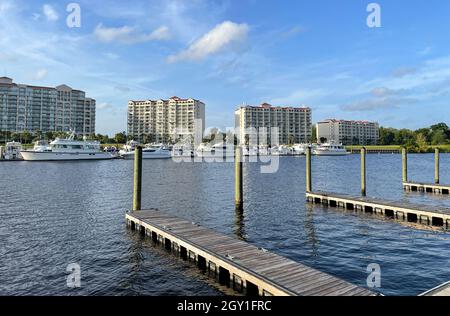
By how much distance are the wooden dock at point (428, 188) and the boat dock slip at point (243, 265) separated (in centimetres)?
3382

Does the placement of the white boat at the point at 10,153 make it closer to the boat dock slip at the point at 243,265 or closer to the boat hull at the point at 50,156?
the boat hull at the point at 50,156

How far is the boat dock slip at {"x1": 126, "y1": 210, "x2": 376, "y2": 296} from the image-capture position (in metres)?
11.2

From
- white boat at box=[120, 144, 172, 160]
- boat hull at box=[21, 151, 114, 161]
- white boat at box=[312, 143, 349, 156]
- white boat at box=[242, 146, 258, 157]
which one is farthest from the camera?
white boat at box=[312, 143, 349, 156]

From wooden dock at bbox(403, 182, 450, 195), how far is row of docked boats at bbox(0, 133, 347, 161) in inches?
2836

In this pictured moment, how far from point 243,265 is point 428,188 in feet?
123

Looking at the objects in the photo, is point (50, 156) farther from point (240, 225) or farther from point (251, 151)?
point (240, 225)

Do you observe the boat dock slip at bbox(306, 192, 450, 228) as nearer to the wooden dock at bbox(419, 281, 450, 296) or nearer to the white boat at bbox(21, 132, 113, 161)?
the wooden dock at bbox(419, 281, 450, 296)

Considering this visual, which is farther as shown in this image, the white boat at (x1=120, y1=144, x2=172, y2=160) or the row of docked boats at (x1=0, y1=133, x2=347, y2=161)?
the white boat at (x1=120, y1=144, x2=172, y2=160)

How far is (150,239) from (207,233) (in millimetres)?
4098

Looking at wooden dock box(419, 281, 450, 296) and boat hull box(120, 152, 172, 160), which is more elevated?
boat hull box(120, 152, 172, 160)

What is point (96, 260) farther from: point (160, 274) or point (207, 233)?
point (207, 233)

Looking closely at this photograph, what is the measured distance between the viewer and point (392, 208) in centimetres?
2738

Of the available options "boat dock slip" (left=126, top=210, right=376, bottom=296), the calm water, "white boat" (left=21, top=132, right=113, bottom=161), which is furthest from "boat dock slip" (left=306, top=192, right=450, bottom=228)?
"white boat" (left=21, top=132, right=113, bottom=161)

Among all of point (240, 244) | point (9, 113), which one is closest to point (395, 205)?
point (240, 244)
